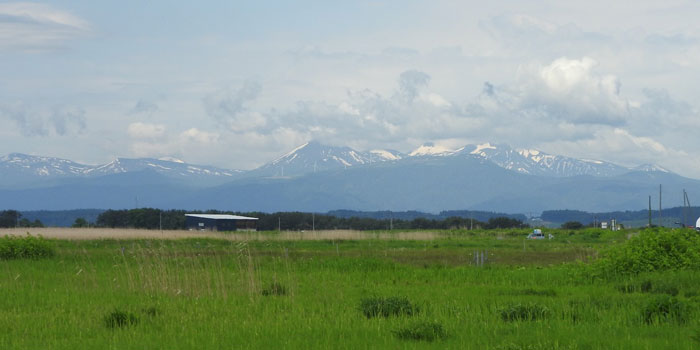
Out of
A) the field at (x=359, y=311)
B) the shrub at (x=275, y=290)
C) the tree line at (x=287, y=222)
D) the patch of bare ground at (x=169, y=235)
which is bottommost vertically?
the field at (x=359, y=311)

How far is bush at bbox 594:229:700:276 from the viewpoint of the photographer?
29156mm

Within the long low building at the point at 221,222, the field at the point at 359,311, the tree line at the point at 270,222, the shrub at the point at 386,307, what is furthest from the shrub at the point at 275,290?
the tree line at the point at 270,222

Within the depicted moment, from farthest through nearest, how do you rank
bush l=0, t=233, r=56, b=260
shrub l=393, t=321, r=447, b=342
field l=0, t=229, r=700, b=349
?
bush l=0, t=233, r=56, b=260, shrub l=393, t=321, r=447, b=342, field l=0, t=229, r=700, b=349

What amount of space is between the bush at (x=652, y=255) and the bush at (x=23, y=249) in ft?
95.7

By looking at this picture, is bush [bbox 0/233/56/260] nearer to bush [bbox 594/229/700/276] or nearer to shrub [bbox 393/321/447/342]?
bush [bbox 594/229/700/276]

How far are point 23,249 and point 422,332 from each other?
31744mm

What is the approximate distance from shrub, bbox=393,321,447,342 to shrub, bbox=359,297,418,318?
10.3ft

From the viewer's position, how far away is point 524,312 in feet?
61.3

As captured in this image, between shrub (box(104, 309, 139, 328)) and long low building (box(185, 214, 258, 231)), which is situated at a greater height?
long low building (box(185, 214, 258, 231))

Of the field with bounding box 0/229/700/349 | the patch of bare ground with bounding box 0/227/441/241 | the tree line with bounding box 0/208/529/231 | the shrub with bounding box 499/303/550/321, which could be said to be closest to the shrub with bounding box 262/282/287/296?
the field with bounding box 0/229/700/349

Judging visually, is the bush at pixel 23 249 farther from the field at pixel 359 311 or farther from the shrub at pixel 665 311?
the shrub at pixel 665 311

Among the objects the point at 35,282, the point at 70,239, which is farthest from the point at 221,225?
the point at 35,282

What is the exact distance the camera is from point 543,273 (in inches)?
1265

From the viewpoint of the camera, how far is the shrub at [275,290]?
2413cm
